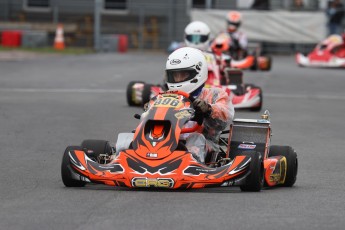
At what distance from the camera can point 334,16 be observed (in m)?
33.6

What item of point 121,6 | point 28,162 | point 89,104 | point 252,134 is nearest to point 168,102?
point 252,134

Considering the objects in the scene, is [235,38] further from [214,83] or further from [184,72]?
[184,72]

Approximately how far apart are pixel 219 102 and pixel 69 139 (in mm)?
3833

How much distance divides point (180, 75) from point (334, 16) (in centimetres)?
2473

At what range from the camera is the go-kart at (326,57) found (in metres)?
30.1

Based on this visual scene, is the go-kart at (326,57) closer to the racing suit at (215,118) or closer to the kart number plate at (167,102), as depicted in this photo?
the racing suit at (215,118)

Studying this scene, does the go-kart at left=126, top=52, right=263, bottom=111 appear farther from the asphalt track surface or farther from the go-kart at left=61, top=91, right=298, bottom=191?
the go-kart at left=61, top=91, right=298, bottom=191

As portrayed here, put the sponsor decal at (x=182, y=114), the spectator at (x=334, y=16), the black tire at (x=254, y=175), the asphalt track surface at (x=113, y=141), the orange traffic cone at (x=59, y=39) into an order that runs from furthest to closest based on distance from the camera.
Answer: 1. the orange traffic cone at (x=59, y=39)
2. the spectator at (x=334, y=16)
3. the sponsor decal at (x=182, y=114)
4. the black tire at (x=254, y=175)
5. the asphalt track surface at (x=113, y=141)

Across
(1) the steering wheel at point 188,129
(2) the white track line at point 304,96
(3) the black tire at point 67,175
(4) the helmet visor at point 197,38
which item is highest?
(1) the steering wheel at point 188,129

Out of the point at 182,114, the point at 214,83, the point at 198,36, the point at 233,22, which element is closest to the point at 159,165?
the point at 182,114

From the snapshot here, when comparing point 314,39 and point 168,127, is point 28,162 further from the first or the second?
point 314,39

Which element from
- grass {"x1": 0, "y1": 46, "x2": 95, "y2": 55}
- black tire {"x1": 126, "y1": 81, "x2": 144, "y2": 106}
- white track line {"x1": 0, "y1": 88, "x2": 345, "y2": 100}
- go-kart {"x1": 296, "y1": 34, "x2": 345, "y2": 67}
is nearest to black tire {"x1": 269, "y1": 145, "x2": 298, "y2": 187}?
black tire {"x1": 126, "y1": 81, "x2": 144, "y2": 106}

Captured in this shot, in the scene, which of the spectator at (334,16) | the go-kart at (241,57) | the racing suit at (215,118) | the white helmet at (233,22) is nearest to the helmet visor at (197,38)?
the go-kart at (241,57)

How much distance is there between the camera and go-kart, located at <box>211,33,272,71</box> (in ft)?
82.7
